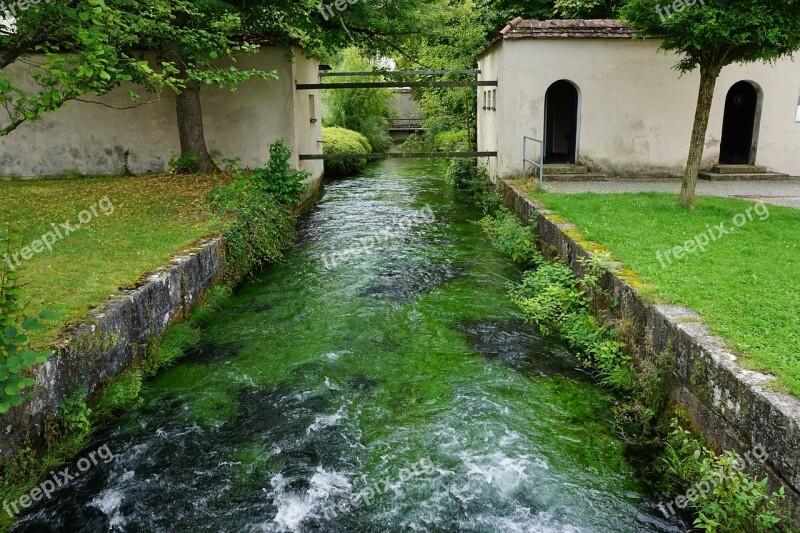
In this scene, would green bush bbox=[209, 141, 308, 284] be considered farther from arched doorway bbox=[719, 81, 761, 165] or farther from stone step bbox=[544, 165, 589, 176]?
arched doorway bbox=[719, 81, 761, 165]

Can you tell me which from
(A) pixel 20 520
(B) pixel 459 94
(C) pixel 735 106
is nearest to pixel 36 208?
(A) pixel 20 520

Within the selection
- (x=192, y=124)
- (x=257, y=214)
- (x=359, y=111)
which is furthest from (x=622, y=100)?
(x=359, y=111)

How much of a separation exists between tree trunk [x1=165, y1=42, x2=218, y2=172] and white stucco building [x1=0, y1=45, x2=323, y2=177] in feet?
4.36

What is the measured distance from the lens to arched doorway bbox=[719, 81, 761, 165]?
15.1 meters

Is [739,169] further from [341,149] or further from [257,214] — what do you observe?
[341,149]

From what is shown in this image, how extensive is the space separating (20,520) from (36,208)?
311 inches

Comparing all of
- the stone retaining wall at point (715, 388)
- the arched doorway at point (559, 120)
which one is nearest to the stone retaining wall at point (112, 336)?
the stone retaining wall at point (715, 388)

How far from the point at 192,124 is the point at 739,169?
40.5ft

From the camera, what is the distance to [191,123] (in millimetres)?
13375

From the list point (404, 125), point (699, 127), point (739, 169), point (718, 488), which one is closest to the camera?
point (718, 488)

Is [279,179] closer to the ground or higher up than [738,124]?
closer to the ground

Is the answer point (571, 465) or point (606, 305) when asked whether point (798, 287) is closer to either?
point (606, 305)

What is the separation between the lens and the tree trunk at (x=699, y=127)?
917cm

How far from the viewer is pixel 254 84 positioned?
14.6 metres
